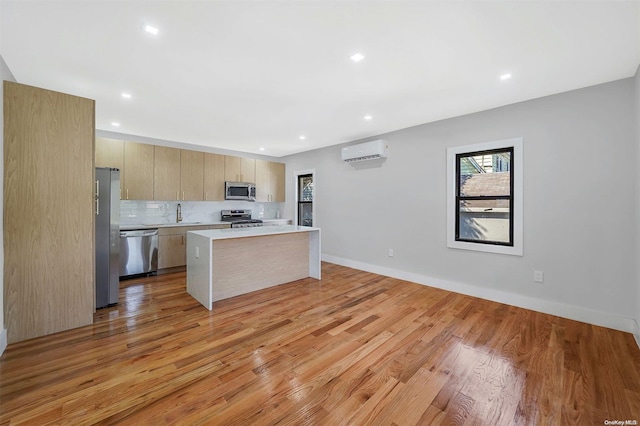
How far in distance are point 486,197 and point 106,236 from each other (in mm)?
4809

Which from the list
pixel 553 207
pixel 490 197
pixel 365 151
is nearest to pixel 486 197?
pixel 490 197

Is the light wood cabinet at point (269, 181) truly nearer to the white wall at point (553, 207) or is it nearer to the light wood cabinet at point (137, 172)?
the light wood cabinet at point (137, 172)

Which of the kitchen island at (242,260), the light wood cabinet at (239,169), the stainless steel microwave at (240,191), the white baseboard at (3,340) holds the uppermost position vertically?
the light wood cabinet at (239,169)

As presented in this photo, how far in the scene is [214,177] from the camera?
17.8 feet

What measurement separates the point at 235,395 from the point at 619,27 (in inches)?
145

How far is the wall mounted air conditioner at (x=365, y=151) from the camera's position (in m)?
4.40

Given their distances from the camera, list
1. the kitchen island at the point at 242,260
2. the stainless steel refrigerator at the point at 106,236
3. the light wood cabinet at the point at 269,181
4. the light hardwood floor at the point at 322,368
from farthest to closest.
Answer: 1. the light wood cabinet at the point at 269,181
2. the kitchen island at the point at 242,260
3. the stainless steel refrigerator at the point at 106,236
4. the light hardwood floor at the point at 322,368

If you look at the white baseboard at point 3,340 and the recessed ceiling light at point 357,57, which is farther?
the recessed ceiling light at point 357,57

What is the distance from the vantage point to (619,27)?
1837 mm

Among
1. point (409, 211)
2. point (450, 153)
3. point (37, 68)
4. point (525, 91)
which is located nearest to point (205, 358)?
point (37, 68)

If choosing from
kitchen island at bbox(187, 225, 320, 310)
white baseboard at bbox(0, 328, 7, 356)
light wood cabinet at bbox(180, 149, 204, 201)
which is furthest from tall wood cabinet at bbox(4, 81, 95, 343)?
light wood cabinet at bbox(180, 149, 204, 201)

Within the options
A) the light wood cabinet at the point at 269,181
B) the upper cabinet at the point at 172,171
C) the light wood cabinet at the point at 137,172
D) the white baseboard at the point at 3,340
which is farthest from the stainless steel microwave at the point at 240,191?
the white baseboard at the point at 3,340

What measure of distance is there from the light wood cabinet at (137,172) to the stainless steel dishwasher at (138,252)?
0.72 metres

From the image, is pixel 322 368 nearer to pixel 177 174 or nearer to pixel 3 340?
pixel 3 340
